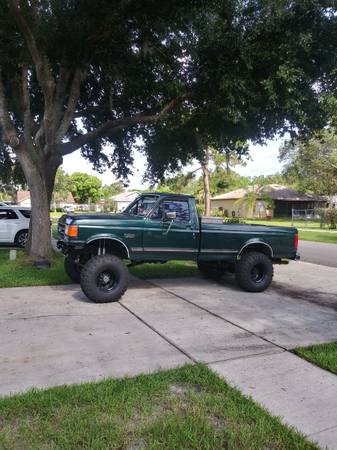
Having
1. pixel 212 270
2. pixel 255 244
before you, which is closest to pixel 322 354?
pixel 255 244

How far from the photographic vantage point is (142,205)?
8500 millimetres

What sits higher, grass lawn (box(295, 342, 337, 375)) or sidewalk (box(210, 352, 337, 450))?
grass lawn (box(295, 342, 337, 375))

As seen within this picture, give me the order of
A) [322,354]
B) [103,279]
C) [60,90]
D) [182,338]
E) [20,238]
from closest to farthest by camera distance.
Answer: [322,354] < [182,338] < [103,279] < [60,90] < [20,238]

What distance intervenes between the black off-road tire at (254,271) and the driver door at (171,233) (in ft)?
3.31

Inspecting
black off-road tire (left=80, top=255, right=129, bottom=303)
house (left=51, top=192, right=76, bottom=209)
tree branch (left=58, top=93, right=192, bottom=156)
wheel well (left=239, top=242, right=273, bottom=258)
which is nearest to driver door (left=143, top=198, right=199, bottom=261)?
black off-road tire (left=80, top=255, right=129, bottom=303)

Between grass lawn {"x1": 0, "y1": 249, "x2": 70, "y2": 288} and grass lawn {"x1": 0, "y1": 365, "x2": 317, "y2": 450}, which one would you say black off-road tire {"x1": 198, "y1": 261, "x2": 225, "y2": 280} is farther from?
grass lawn {"x1": 0, "y1": 365, "x2": 317, "y2": 450}

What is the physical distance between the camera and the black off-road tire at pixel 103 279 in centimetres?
712

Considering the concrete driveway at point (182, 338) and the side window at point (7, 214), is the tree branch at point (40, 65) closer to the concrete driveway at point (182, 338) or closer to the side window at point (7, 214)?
the concrete driveway at point (182, 338)

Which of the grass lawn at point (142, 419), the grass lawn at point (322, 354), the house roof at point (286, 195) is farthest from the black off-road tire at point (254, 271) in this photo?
the house roof at point (286, 195)

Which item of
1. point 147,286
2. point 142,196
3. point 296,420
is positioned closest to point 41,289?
point 147,286

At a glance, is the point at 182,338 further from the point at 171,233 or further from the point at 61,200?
the point at 61,200

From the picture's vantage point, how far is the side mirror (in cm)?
757

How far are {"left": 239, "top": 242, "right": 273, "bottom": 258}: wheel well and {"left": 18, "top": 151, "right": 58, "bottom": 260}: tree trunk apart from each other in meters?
5.20

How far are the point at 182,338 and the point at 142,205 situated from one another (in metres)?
3.56
